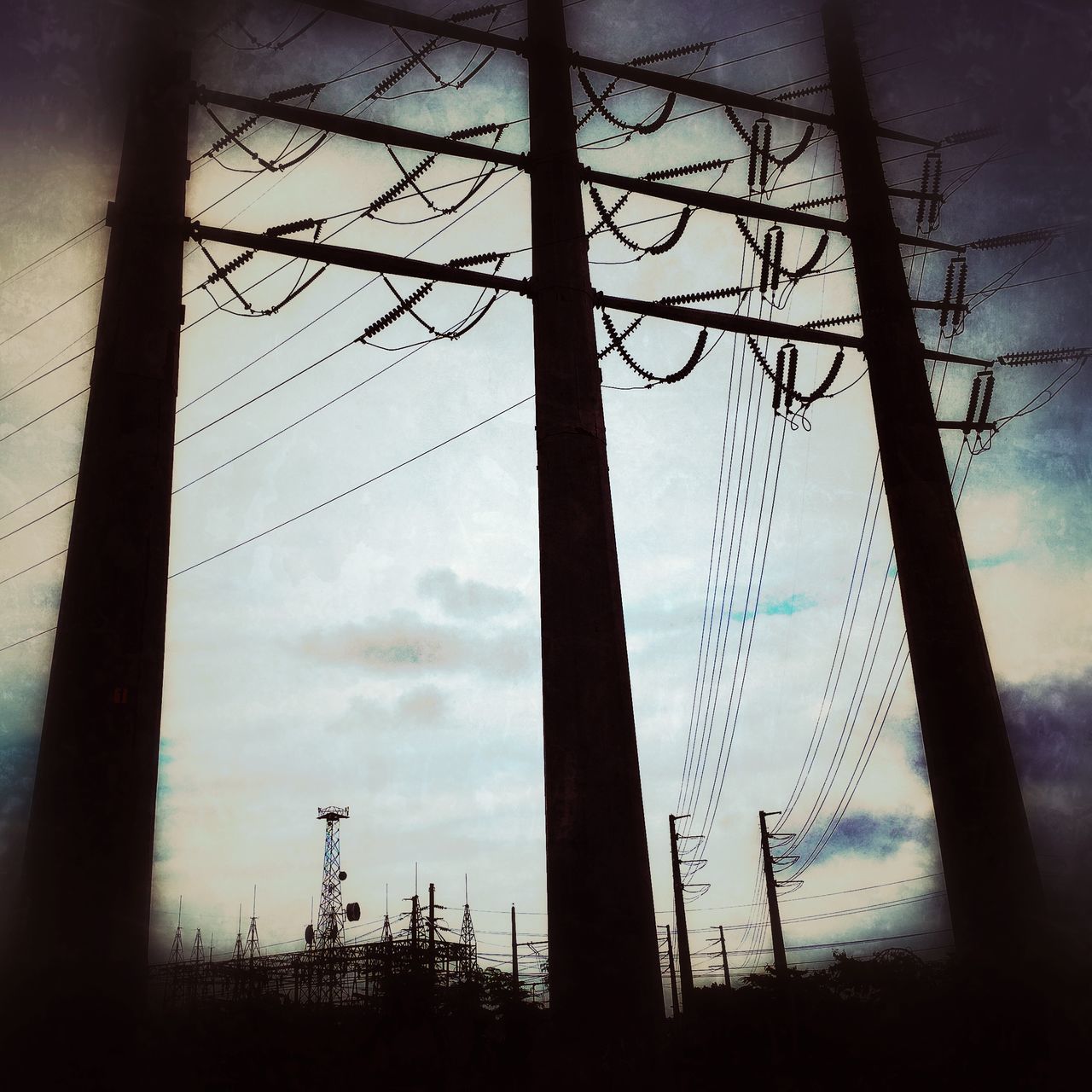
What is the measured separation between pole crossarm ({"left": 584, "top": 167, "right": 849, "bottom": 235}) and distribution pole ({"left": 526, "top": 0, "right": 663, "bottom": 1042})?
52cm

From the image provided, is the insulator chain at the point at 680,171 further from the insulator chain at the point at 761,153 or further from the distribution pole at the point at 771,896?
the distribution pole at the point at 771,896

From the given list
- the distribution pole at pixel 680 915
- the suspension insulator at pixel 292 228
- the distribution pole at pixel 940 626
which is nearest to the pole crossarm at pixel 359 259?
the suspension insulator at pixel 292 228

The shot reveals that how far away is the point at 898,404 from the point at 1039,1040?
6.51 meters

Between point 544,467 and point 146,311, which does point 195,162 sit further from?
point 544,467

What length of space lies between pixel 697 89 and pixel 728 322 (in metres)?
3.06

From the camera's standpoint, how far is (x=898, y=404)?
9984 millimetres

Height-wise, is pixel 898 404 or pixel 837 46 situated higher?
pixel 837 46

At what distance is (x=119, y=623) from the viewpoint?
5887 millimetres

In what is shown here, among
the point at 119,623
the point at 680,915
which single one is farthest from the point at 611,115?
the point at 680,915

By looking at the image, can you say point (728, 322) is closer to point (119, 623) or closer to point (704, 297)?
point (704, 297)

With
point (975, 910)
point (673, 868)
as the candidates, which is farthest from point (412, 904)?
point (975, 910)

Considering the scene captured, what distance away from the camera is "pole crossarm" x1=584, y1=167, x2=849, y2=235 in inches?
375

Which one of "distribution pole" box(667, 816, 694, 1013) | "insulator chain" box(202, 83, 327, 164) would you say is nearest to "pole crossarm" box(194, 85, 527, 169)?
"insulator chain" box(202, 83, 327, 164)

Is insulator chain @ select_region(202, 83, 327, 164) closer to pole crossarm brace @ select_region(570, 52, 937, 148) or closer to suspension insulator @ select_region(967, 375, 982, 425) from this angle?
pole crossarm brace @ select_region(570, 52, 937, 148)
